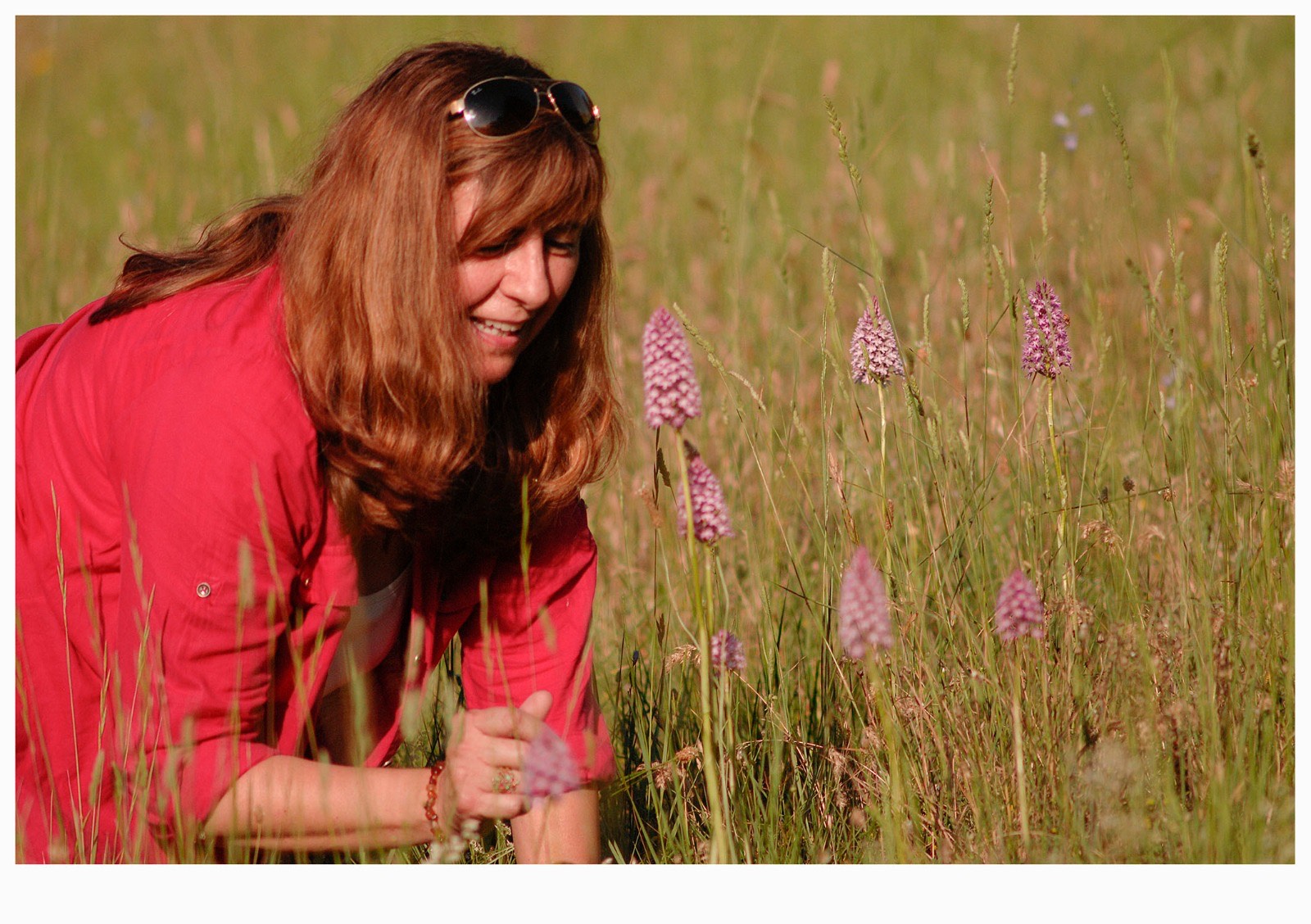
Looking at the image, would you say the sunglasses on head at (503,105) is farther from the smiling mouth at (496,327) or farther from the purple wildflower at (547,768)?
the purple wildflower at (547,768)

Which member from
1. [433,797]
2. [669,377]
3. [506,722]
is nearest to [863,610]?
[669,377]

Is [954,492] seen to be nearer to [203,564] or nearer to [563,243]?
[563,243]

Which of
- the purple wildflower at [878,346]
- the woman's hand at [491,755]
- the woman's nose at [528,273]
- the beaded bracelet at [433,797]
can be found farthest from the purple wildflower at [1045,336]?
the beaded bracelet at [433,797]

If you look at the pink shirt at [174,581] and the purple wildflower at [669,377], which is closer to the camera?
the purple wildflower at [669,377]

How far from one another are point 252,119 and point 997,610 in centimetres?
412

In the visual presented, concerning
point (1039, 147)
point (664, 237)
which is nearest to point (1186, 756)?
point (664, 237)

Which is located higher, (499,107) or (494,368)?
(499,107)

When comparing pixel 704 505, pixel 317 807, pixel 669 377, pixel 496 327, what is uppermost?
pixel 496 327

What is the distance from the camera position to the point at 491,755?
1.37 m

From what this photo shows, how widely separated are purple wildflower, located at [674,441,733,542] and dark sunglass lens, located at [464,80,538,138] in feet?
1.64

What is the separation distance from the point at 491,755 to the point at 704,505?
370 millimetres

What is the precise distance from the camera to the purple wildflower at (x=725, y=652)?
4.90ft

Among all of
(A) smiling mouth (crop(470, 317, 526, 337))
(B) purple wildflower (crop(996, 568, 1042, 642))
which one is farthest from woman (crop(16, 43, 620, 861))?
(B) purple wildflower (crop(996, 568, 1042, 642))

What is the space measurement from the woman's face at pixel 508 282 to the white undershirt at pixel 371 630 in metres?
0.40
